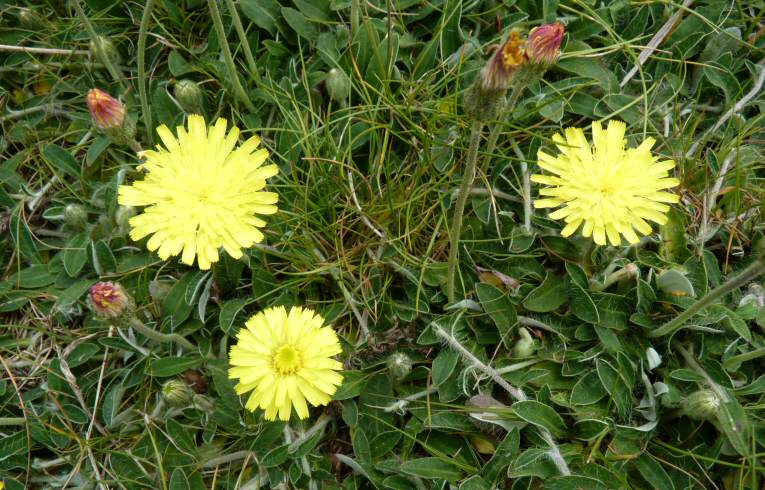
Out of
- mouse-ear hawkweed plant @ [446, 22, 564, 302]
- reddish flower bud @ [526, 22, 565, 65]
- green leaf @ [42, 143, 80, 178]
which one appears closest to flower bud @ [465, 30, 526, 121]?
mouse-ear hawkweed plant @ [446, 22, 564, 302]

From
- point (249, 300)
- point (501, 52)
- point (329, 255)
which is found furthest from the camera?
point (329, 255)

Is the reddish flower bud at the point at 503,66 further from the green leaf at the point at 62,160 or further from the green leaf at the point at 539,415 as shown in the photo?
the green leaf at the point at 62,160

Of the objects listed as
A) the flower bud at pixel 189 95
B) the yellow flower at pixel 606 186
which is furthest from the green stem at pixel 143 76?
the yellow flower at pixel 606 186

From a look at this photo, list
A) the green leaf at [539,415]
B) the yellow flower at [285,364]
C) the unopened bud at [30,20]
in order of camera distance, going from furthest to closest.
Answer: the unopened bud at [30,20]
the green leaf at [539,415]
the yellow flower at [285,364]

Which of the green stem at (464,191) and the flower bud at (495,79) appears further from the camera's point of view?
the green stem at (464,191)

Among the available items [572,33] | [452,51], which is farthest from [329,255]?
[572,33]

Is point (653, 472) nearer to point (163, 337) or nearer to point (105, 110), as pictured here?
point (163, 337)

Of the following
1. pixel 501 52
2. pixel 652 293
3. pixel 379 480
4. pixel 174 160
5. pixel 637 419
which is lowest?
pixel 379 480

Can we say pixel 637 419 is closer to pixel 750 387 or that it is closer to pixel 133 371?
pixel 750 387
